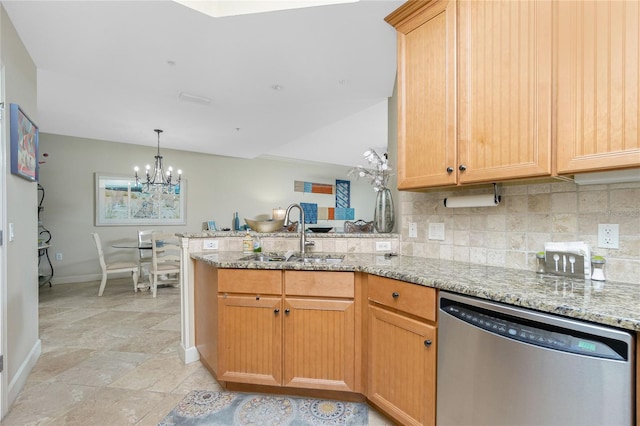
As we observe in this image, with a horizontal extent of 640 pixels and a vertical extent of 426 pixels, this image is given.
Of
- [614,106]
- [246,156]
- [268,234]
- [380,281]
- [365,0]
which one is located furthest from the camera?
[246,156]

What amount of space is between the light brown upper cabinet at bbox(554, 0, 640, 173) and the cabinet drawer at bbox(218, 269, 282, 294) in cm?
148

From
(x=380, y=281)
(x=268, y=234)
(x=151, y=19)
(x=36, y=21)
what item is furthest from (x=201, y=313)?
(x=36, y=21)

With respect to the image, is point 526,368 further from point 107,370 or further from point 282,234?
point 107,370

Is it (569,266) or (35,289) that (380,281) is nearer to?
(569,266)

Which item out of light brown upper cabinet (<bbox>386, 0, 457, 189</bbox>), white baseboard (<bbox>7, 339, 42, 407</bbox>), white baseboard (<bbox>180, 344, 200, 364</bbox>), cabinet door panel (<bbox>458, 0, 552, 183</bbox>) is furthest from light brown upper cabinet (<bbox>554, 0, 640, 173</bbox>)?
white baseboard (<bbox>7, 339, 42, 407</bbox>)

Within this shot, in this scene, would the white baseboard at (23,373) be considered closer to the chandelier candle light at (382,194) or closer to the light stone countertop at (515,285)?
the light stone countertop at (515,285)

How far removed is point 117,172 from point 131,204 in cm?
60

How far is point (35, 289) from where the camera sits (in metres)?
2.44

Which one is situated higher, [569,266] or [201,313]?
[569,266]

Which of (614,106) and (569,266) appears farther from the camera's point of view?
(569,266)

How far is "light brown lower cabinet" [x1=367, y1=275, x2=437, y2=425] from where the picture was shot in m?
1.38

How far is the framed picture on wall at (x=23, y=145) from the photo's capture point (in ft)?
6.14

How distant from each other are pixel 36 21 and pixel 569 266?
3.39 meters

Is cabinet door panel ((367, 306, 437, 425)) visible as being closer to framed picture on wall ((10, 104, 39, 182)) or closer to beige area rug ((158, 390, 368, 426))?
beige area rug ((158, 390, 368, 426))
